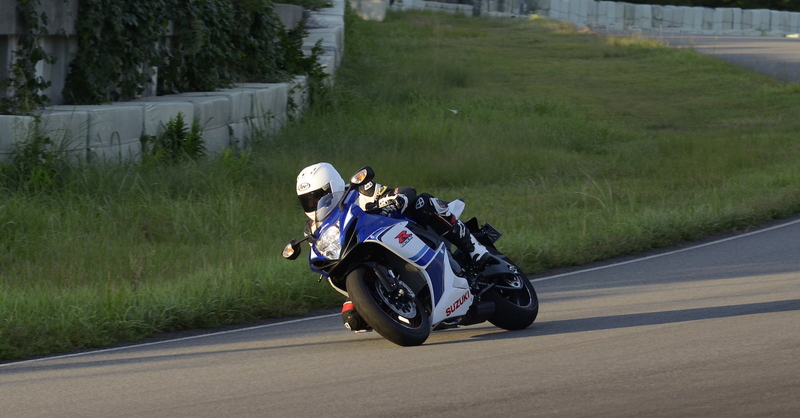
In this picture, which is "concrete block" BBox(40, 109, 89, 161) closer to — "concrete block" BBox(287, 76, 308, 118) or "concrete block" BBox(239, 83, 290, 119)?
"concrete block" BBox(239, 83, 290, 119)

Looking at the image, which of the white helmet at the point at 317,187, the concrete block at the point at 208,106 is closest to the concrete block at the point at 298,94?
the concrete block at the point at 208,106

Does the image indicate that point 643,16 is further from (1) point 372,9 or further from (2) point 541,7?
(1) point 372,9

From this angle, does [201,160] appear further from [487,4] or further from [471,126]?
[487,4]

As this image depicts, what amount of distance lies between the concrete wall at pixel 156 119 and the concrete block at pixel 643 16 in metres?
38.5

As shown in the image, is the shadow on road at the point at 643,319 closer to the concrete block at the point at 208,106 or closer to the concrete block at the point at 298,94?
the concrete block at the point at 208,106

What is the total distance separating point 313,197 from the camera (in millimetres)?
6035

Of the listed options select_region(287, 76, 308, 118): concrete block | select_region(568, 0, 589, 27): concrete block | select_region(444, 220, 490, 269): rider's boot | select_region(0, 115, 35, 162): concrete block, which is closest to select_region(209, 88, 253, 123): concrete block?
select_region(287, 76, 308, 118): concrete block

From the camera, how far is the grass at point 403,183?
7422mm

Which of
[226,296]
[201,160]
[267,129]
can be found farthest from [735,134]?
[226,296]

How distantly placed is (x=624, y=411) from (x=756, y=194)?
7842 mm

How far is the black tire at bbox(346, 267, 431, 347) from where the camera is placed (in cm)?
572

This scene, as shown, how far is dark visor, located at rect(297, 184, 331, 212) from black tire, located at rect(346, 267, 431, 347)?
51cm

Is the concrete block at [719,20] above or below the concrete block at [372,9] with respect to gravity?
above

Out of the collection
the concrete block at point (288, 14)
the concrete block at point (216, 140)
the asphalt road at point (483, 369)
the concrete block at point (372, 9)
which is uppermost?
the concrete block at point (372, 9)
